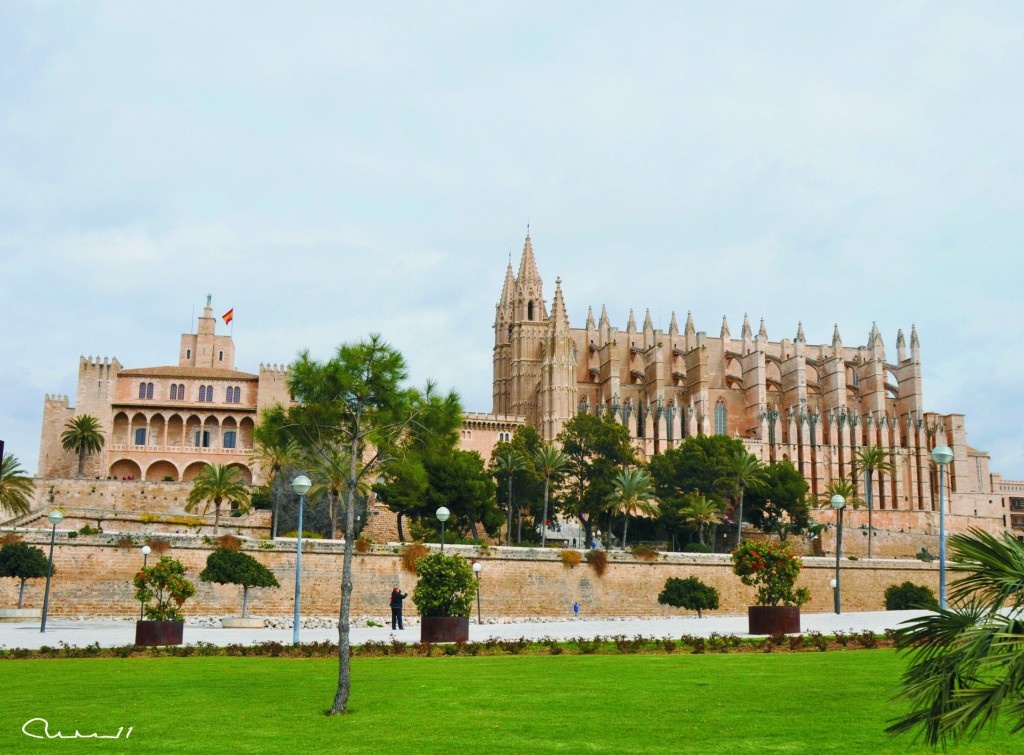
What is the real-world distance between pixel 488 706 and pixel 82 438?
5149cm

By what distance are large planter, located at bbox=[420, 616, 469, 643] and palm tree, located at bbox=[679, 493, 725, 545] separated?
32116 millimetres

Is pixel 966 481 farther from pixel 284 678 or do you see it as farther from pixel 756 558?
pixel 284 678

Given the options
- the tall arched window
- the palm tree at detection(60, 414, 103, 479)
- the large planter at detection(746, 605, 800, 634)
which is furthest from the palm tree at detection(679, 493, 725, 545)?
the palm tree at detection(60, 414, 103, 479)

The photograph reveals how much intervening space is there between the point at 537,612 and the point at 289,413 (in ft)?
70.1

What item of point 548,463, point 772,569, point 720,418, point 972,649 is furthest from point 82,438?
point 972,649

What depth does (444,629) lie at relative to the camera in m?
20.0

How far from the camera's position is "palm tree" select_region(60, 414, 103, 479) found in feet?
185

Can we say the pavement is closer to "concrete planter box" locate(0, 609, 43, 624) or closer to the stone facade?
"concrete planter box" locate(0, 609, 43, 624)

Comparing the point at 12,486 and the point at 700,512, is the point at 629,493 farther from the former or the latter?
the point at 12,486

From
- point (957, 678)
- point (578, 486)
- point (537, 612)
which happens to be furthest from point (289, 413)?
point (578, 486)

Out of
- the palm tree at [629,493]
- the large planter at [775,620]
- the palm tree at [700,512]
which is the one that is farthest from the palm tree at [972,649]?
the palm tree at [700,512]

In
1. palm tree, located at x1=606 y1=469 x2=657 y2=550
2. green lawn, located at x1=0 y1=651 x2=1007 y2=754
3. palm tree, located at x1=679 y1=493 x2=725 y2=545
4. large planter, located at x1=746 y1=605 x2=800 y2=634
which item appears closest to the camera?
green lawn, located at x1=0 y1=651 x2=1007 y2=754

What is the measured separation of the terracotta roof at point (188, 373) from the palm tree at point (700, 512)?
2702 cm

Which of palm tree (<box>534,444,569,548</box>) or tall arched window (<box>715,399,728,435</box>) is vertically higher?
tall arched window (<box>715,399,728,435</box>)
